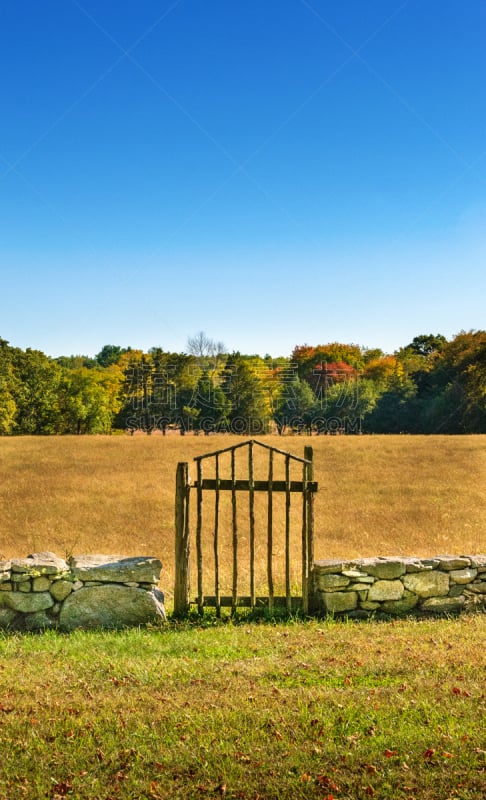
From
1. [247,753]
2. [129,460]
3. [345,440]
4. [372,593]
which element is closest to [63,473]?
[129,460]

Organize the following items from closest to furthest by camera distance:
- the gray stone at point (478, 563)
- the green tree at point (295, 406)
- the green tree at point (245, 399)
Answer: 1. the gray stone at point (478, 563)
2. the green tree at point (245, 399)
3. the green tree at point (295, 406)

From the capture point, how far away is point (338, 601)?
1166 cm

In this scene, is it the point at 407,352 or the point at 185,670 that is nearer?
the point at 185,670

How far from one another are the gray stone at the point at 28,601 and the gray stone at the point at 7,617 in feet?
0.25

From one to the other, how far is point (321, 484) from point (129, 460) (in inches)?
386

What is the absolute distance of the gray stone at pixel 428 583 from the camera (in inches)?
464

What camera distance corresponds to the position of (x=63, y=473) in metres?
31.5

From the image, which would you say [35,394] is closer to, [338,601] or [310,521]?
[310,521]

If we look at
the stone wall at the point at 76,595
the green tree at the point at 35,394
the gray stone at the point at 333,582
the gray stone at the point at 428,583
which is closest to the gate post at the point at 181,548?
the stone wall at the point at 76,595

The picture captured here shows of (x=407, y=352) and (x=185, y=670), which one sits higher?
(x=407, y=352)

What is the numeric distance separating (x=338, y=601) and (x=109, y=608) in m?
3.82

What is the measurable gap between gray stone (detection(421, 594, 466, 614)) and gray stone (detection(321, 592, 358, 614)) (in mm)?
1298

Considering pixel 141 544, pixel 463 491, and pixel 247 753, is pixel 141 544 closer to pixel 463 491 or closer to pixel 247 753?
pixel 463 491

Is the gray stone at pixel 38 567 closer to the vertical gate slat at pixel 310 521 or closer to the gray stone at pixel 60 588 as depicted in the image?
the gray stone at pixel 60 588
